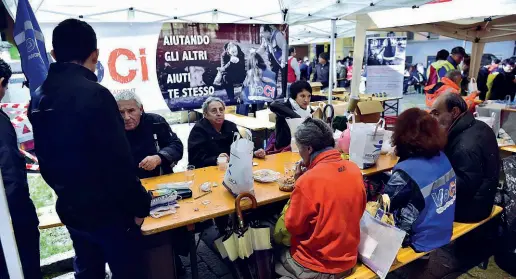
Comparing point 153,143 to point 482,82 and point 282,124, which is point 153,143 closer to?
point 282,124

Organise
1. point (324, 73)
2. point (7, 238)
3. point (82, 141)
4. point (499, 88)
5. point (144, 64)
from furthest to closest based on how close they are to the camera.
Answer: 1. point (324, 73)
2. point (499, 88)
3. point (144, 64)
4. point (82, 141)
5. point (7, 238)

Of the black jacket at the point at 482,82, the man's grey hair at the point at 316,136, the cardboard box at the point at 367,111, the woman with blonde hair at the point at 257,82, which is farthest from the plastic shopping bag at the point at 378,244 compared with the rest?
the black jacket at the point at 482,82

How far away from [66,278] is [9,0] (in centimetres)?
271

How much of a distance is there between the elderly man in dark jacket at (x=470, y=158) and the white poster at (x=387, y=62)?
17.0ft

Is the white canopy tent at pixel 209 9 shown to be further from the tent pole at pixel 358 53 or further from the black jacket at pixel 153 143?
the black jacket at pixel 153 143

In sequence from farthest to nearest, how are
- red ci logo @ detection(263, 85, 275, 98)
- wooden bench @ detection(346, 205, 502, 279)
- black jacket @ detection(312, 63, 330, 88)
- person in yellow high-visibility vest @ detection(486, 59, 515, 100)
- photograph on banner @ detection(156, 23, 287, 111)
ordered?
black jacket @ detection(312, 63, 330, 88) → person in yellow high-visibility vest @ detection(486, 59, 515, 100) → red ci logo @ detection(263, 85, 275, 98) → photograph on banner @ detection(156, 23, 287, 111) → wooden bench @ detection(346, 205, 502, 279)

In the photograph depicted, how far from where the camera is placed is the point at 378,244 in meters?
2.05

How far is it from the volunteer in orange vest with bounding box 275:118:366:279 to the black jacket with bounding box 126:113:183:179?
4.39ft

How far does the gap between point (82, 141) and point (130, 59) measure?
9.74 ft

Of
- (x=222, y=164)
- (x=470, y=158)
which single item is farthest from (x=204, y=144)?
(x=470, y=158)

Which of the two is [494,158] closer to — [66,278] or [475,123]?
[475,123]

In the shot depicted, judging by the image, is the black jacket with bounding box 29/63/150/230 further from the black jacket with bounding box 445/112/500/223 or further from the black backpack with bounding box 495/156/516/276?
the black backpack with bounding box 495/156/516/276

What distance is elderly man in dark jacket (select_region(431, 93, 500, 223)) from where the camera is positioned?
2.51 meters

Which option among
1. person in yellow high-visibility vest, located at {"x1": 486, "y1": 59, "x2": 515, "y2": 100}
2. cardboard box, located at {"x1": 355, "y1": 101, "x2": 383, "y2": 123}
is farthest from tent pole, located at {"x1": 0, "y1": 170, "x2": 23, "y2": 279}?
person in yellow high-visibility vest, located at {"x1": 486, "y1": 59, "x2": 515, "y2": 100}
